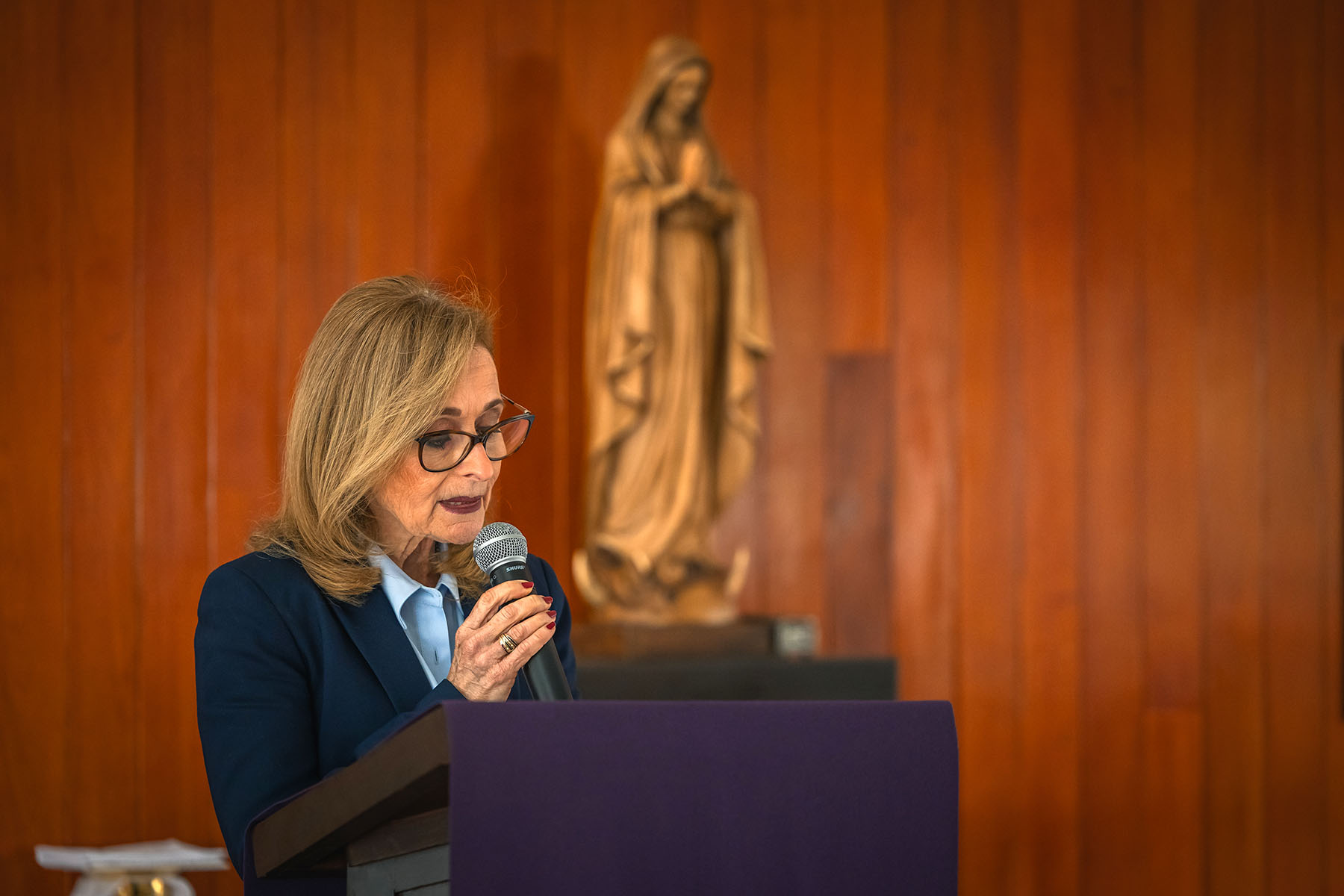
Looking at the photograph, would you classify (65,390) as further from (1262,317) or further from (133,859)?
(1262,317)

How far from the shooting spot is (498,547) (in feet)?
4.08

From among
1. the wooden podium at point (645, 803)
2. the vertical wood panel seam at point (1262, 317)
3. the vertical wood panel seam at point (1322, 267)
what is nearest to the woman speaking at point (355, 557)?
the wooden podium at point (645, 803)

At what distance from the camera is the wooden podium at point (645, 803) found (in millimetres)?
906

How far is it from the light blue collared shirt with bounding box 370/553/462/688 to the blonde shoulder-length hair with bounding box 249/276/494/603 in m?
0.02

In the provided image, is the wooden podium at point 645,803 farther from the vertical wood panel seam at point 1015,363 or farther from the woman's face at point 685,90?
the vertical wood panel seam at point 1015,363

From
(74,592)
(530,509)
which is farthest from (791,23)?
(74,592)

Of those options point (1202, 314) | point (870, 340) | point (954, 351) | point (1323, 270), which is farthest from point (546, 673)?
point (1323, 270)

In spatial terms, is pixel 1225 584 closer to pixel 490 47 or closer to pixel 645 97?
pixel 645 97

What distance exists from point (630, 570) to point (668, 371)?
540 millimetres

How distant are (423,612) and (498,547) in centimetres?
28

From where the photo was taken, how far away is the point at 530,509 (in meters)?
3.67

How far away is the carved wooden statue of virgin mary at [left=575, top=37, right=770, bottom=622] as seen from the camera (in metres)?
3.23

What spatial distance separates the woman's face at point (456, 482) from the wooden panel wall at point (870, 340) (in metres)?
2.26

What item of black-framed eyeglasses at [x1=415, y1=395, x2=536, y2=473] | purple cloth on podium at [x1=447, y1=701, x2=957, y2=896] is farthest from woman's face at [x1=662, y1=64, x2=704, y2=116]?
purple cloth on podium at [x1=447, y1=701, x2=957, y2=896]
